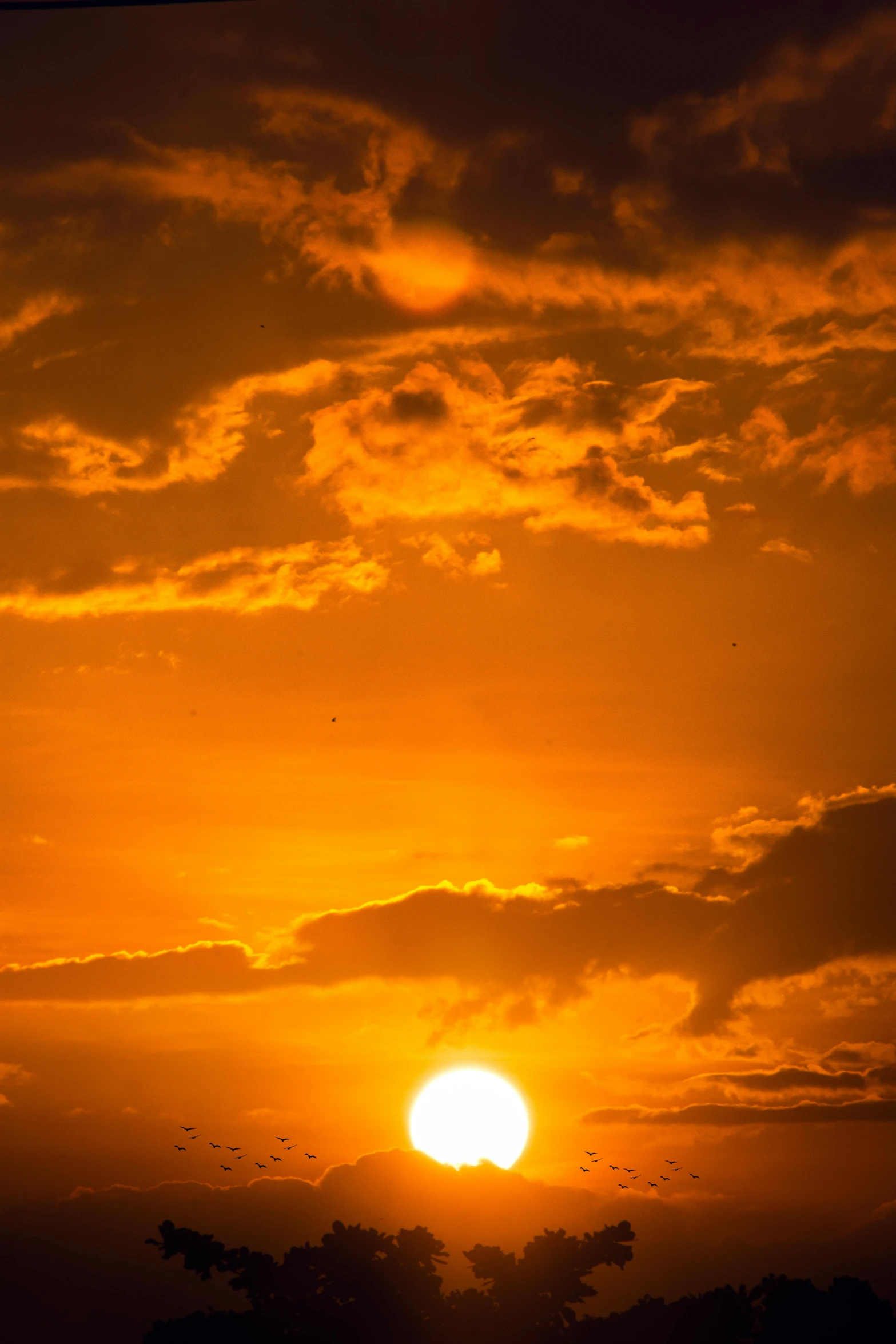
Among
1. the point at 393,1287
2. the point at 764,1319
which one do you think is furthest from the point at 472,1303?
the point at 764,1319

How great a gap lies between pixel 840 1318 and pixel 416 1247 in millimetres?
18976

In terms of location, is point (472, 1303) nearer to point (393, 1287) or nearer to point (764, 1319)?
point (393, 1287)

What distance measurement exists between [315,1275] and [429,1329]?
6.01 meters

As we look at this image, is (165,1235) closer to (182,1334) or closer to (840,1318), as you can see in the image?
(182,1334)

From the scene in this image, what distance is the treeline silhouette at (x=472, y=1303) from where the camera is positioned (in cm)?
5559

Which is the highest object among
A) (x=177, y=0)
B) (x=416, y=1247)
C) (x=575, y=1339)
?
(x=177, y=0)

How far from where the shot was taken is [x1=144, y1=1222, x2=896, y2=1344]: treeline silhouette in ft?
182

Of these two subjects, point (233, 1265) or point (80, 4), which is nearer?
point (80, 4)

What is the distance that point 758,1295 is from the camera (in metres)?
58.2

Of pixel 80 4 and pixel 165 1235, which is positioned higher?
pixel 80 4

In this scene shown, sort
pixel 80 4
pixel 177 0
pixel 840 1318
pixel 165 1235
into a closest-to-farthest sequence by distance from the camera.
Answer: pixel 80 4
pixel 177 0
pixel 840 1318
pixel 165 1235

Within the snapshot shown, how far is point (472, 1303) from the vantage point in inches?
2453

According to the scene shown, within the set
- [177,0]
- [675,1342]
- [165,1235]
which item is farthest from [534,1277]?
[177,0]

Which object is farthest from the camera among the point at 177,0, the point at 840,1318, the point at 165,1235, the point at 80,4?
the point at 165,1235
